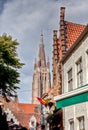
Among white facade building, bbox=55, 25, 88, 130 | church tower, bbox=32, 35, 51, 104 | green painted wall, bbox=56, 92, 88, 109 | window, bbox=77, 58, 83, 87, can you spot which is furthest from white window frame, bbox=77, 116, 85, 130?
church tower, bbox=32, 35, 51, 104

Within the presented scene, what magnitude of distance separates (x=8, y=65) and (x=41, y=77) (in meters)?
112

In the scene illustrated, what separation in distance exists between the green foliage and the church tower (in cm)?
10555

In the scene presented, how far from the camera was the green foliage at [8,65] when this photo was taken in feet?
88.6

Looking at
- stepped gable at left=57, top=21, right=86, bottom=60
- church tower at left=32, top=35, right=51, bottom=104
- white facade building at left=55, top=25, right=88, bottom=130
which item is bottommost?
white facade building at left=55, top=25, right=88, bottom=130

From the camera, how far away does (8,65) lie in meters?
28.0

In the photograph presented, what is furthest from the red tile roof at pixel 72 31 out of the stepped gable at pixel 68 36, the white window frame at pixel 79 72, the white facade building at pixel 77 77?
the white window frame at pixel 79 72

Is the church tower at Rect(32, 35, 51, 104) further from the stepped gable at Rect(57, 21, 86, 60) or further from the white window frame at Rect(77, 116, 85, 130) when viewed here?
the white window frame at Rect(77, 116, 85, 130)

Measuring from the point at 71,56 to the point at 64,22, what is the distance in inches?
449

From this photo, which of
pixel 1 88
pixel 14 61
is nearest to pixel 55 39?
pixel 14 61

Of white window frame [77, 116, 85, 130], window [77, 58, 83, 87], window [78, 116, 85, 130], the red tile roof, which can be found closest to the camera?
white window frame [77, 116, 85, 130]

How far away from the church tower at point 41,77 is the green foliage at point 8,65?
10555 cm

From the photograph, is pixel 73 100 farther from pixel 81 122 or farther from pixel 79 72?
pixel 79 72

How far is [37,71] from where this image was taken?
142 meters

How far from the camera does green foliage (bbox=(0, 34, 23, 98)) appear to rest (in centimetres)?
2702
